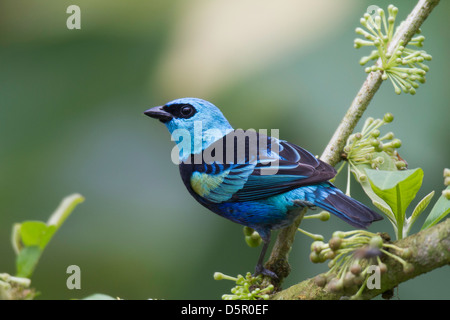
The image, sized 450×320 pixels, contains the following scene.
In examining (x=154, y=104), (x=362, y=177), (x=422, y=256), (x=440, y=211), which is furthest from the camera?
(x=154, y=104)

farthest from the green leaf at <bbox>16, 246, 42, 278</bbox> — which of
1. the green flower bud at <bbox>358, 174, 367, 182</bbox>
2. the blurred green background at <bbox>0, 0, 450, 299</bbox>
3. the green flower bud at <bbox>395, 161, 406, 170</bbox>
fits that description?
the blurred green background at <bbox>0, 0, 450, 299</bbox>

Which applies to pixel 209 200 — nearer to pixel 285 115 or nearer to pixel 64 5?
pixel 285 115

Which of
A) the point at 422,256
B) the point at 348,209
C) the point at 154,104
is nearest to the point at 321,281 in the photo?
the point at 422,256

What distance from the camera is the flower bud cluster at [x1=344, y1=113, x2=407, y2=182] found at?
242 cm

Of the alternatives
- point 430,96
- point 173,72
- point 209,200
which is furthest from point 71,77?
point 430,96

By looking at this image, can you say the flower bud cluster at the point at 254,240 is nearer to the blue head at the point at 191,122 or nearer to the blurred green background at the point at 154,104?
the blue head at the point at 191,122


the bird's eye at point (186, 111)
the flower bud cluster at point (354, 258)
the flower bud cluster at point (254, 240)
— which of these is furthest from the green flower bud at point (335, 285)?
the bird's eye at point (186, 111)

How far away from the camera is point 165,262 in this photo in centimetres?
418

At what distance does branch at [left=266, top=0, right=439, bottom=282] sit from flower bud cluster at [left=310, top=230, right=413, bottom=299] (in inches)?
26.9

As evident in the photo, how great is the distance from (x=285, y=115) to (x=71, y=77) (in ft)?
5.89

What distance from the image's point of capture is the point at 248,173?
2.79 metres

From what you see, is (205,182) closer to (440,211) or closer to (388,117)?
(388,117)

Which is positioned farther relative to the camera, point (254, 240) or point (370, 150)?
point (254, 240)

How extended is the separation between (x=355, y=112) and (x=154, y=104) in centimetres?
215
